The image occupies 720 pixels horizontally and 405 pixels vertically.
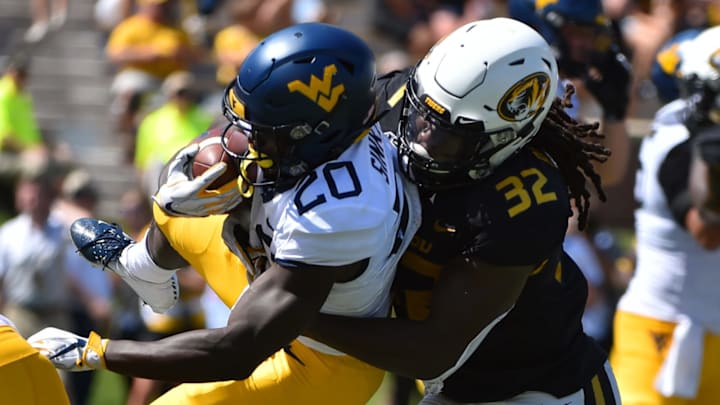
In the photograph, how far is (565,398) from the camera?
3.73m

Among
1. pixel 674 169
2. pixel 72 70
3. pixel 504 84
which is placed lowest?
pixel 72 70

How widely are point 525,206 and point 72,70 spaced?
9.04m

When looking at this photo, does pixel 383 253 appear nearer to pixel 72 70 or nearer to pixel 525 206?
pixel 525 206

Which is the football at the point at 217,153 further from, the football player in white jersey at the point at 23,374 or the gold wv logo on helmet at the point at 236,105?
the football player in white jersey at the point at 23,374

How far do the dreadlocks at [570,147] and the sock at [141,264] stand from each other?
3.77 feet

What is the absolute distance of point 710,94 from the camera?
16.6 feet

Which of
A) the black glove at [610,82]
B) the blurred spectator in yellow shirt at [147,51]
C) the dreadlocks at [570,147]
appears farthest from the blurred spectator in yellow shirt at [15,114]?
the dreadlocks at [570,147]

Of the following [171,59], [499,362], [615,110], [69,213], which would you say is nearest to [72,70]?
[171,59]

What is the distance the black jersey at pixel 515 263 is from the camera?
3.39m

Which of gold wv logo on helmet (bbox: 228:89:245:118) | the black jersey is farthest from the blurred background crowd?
gold wv logo on helmet (bbox: 228:89:245:118)

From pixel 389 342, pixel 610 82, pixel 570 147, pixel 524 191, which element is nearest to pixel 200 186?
pixel 389 342

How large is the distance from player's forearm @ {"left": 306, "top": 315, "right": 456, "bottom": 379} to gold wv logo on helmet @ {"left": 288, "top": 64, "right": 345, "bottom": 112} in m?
0.55

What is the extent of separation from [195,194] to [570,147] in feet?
3.40

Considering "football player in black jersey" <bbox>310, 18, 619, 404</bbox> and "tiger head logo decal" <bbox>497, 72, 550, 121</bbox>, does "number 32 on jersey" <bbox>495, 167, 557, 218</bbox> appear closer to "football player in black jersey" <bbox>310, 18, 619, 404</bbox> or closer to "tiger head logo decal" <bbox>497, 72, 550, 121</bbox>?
"football player in black jersey" <bbox>310, 18, 619, 404</bbox>
